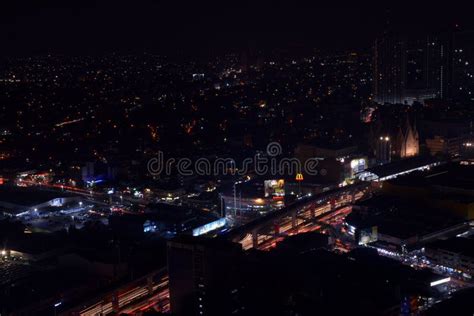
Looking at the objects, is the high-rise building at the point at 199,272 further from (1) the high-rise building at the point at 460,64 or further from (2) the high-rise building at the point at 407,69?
(1) the high-rise building at the point at 460,64

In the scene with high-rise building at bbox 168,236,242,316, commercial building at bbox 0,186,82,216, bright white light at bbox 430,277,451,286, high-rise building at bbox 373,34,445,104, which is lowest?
bright white light at bbox 430,277,451,286

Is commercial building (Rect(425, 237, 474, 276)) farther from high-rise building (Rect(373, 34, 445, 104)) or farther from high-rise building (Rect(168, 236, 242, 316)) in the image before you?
high-rise building (Rect(373, 34, 445, 104))

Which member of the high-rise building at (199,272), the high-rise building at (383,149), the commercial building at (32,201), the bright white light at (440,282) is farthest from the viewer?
the high-rise building at (383,149)

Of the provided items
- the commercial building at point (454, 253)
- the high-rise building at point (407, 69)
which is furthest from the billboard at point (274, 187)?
the high-rise building at point (407, 69)

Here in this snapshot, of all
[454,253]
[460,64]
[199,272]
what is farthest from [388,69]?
[199,272]

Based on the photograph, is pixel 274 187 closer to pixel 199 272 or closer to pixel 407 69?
pixel 199 272

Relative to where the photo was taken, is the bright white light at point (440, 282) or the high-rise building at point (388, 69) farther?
the high-rise building at point (388, 69)

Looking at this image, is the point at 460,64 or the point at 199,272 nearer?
the point at 199,272

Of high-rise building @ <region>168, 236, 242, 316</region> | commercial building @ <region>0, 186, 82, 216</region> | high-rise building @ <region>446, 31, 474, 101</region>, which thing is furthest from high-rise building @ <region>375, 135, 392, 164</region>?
high-rise building @ <region>446, 31, 474, 101</region>
